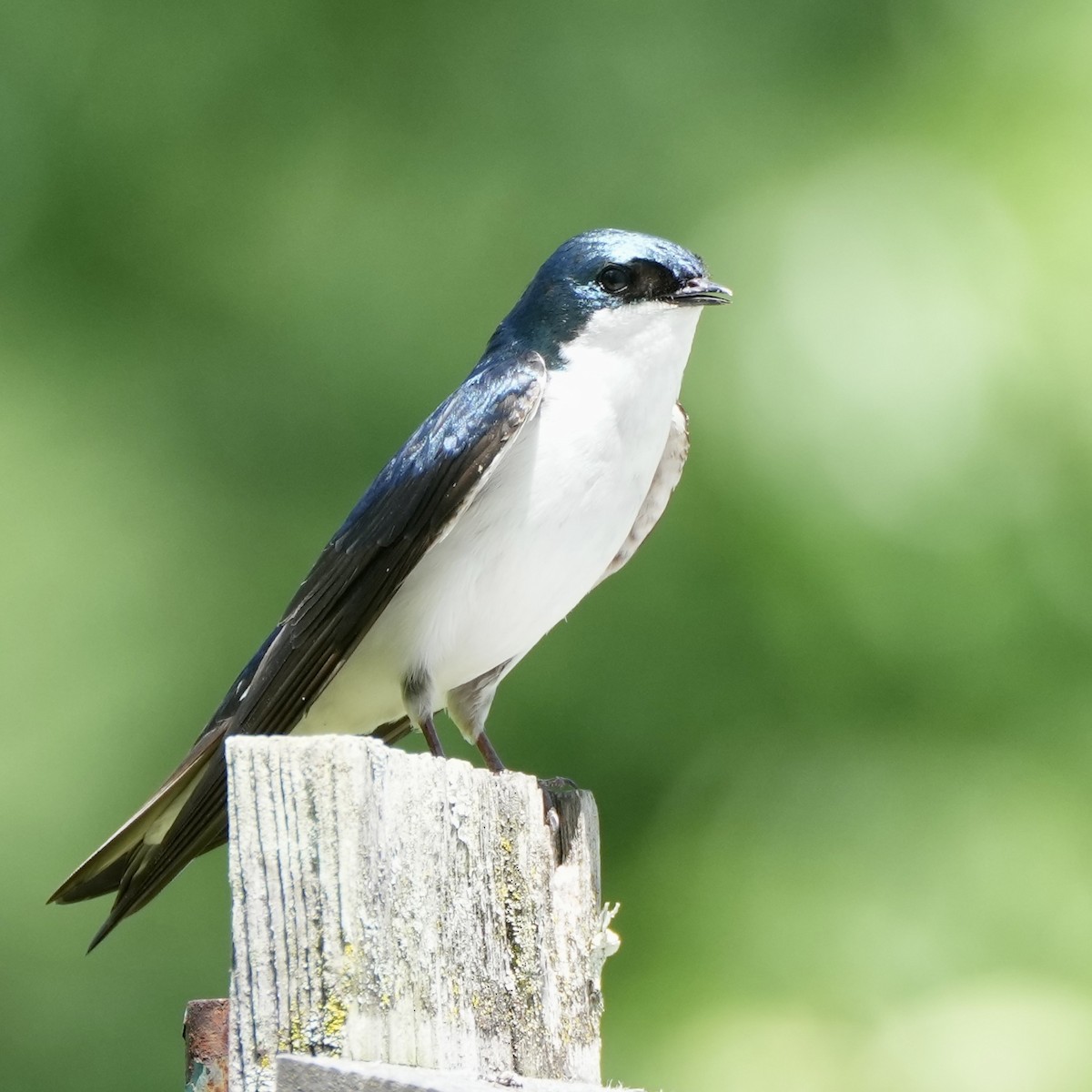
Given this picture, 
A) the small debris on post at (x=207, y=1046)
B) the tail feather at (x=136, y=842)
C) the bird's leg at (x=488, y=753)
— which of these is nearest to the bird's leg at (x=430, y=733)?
the bird's leg at (x=488, y=753)

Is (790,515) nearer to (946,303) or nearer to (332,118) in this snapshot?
(946,303)

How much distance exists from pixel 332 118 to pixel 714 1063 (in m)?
3.10

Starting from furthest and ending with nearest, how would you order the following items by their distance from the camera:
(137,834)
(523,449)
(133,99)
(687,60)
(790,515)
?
(133,99) < (687,60) < (790,515) < (523,449) < (137,834)

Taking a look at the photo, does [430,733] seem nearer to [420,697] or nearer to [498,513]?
[420,697]

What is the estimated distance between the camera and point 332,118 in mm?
5422

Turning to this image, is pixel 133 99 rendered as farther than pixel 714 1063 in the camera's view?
Yes

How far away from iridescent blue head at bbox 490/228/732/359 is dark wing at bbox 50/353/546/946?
0.11 meters

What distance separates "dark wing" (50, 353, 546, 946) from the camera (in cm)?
265

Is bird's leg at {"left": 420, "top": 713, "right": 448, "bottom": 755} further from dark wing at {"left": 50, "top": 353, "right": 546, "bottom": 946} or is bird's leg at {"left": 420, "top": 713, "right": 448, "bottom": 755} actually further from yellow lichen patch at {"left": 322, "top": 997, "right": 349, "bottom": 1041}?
yellow lichen patch at {"left": 322, "top": 997, "right": 349, "bottom": 1041}

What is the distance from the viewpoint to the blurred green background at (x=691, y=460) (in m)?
4.23

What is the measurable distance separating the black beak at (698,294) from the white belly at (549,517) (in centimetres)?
2

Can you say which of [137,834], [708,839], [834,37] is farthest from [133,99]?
[137,834]

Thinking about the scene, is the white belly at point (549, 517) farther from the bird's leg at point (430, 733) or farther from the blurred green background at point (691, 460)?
the blurred green background at point (691, 460)

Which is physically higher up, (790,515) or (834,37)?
(834,37)
